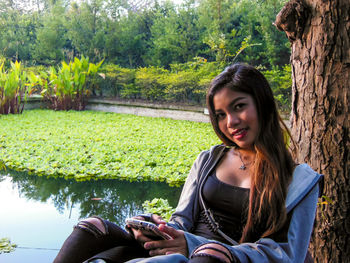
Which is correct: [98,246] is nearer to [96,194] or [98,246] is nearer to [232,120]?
[232,120]

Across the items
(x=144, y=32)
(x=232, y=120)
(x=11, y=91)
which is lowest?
(x=11, y=91)

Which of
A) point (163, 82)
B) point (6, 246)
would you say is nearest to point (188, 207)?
point (6, 246)

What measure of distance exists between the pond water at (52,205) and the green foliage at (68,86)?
498 cm

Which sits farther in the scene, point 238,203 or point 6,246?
point 6,246

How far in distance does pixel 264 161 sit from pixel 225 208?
234 mm

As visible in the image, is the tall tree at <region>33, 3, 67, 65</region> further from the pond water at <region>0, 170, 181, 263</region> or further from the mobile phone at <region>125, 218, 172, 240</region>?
the mobile phone at <region>125, 218, 172, 240</region>

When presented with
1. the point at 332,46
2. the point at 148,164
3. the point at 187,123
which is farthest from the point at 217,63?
the point at 332,46

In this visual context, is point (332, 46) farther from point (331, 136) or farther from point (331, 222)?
point (331, 222)

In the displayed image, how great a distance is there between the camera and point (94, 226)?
1.26m

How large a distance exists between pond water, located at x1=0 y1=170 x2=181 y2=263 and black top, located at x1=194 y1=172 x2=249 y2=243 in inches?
54.3

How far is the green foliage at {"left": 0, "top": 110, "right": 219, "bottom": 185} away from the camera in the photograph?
3.99 metres

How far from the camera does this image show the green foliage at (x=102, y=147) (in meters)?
3.99

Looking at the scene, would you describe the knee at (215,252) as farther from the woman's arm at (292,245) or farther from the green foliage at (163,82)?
the green foliage at (163,82)

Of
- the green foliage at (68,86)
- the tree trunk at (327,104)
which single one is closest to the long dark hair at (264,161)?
the tree trunk at (327,104)
